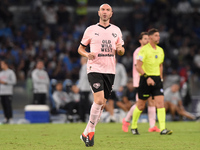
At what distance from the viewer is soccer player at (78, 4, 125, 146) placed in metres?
8.39

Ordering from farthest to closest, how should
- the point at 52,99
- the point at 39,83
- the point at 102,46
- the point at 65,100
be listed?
1. the point at 52,99
2. the point at 65,100
3. the point at 39,83
4. the point at 102,46

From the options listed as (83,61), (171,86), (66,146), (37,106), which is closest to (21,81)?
(37,106)

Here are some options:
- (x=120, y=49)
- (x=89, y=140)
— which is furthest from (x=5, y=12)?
(x=89, y=140)

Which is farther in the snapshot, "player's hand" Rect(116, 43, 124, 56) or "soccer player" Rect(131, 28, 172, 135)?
"soccer player" Rect(131, 28, 172, 135)

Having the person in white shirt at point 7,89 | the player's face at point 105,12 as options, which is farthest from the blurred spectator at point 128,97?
the player's face at point 105,12

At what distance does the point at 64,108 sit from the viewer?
18453mm

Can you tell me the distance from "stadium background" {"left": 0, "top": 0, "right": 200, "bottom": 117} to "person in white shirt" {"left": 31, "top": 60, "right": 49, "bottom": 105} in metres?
0.99

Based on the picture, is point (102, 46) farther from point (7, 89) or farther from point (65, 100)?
point (65, 100)

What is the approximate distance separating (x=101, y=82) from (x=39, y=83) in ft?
32.6

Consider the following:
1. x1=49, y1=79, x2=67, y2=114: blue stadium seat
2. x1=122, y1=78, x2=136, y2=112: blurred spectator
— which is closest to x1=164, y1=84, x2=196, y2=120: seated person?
x1=122, y1=78, x2=136, y2=112: blurred spectator

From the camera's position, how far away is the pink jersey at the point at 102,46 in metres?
8.54

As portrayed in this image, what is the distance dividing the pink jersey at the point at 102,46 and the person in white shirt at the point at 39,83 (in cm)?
942

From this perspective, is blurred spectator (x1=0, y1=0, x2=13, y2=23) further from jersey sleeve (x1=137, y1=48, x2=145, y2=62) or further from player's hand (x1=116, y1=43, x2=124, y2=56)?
player's hand (x1=116, y1=43, x2=124, y2=56)

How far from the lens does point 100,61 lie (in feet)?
28.0
